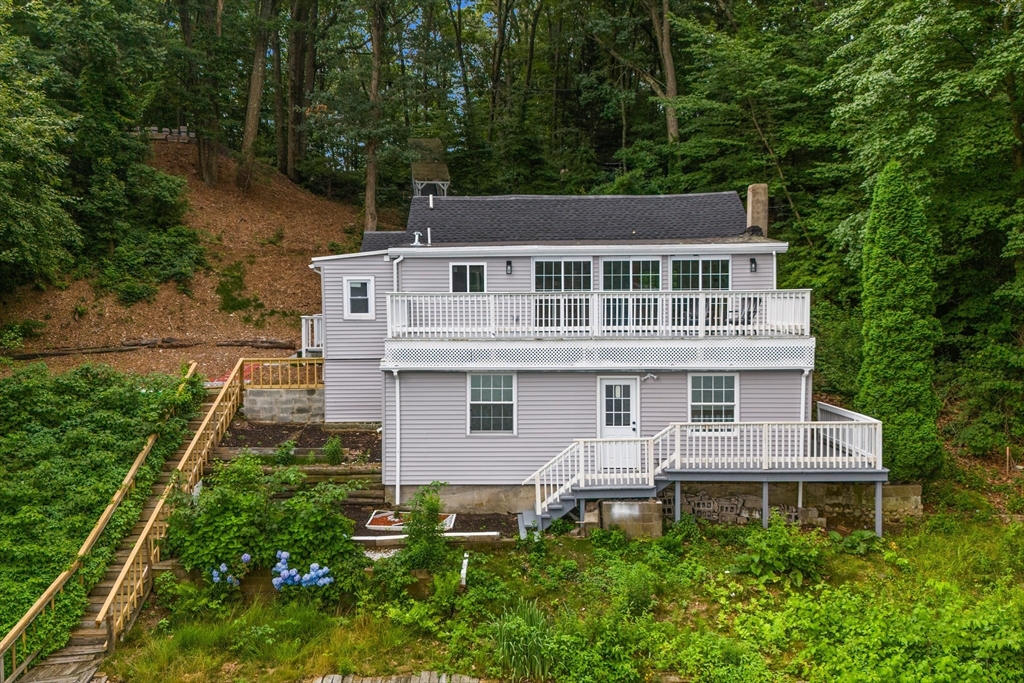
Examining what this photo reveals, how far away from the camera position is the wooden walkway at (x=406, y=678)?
8.73 m

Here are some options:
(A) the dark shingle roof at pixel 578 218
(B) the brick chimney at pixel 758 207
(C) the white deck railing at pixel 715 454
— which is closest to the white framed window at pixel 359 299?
(A) the dark shingle roof at pixel 578 218

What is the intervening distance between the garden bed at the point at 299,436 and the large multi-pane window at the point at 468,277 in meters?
4.44

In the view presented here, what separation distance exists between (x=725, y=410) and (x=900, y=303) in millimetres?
4180

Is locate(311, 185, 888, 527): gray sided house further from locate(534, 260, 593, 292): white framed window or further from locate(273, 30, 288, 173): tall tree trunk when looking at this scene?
locate(273, 30, 288, 173): tall tree trunk

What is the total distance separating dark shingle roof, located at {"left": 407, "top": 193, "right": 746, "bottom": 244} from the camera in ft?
53.2

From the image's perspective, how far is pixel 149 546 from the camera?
1079 centimetres

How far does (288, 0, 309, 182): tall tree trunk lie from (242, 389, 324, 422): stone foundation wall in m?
21.6

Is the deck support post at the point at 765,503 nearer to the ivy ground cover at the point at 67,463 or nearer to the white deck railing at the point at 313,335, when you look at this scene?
the ivy ground cover at the point at 67,463

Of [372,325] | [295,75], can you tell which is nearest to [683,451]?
[372,325]

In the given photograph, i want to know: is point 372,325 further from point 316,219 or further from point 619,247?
point 316,219

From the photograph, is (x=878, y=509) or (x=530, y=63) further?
(x=530, y=63)

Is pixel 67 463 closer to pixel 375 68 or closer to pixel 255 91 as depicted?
pixel 375 68

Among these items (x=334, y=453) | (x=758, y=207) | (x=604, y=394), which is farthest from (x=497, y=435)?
(x=758, y=207)

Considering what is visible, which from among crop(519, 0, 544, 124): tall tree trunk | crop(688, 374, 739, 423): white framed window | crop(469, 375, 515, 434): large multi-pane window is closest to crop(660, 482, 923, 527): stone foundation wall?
crop(688, 374, 739, 423): white framed window
